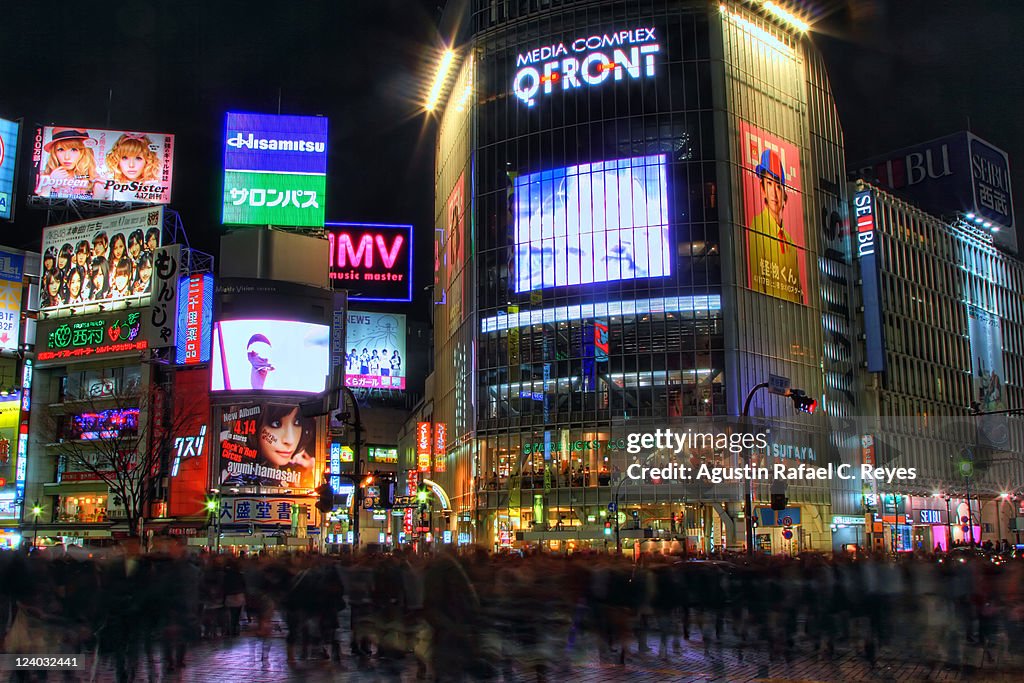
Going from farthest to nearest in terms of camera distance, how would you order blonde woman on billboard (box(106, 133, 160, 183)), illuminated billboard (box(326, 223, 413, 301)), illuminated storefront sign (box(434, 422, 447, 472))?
illuminated billboard (box(326, 223, 413, 301))
illuminated storefront sign (box(434, 422, 447, 472))
blonde woman on billboard (box(106, 133, 160, 183))

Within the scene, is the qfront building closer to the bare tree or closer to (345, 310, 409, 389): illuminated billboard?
(345, 310, 409, 389): illuminated billboard

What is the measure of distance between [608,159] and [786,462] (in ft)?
79.8

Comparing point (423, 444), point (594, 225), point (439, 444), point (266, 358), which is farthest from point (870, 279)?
point (266, 358)

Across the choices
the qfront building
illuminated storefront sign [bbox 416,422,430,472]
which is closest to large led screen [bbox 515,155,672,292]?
the qfront building

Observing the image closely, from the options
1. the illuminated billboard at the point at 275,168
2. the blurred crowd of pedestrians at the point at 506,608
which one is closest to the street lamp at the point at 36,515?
the illuminated billboard at the point at 275,168

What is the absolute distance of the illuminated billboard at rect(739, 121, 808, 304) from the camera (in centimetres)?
6800

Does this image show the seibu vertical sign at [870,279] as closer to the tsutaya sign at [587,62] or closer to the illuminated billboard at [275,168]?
the tsutaya sign at [587,62]

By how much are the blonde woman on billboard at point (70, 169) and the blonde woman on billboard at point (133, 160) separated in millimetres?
1310

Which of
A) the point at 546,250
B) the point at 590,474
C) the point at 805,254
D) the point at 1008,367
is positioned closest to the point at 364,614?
the point at 590,474

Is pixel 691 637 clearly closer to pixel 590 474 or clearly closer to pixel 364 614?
pixel 364 614

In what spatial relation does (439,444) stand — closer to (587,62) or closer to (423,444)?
(423,444)

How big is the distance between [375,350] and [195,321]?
2450 cm

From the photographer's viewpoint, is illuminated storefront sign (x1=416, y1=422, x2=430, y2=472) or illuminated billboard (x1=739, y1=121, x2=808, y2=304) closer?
illuminated billboard (x1=739, y1=121, x2=808, y2=304)

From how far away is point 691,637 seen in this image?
22.6m
